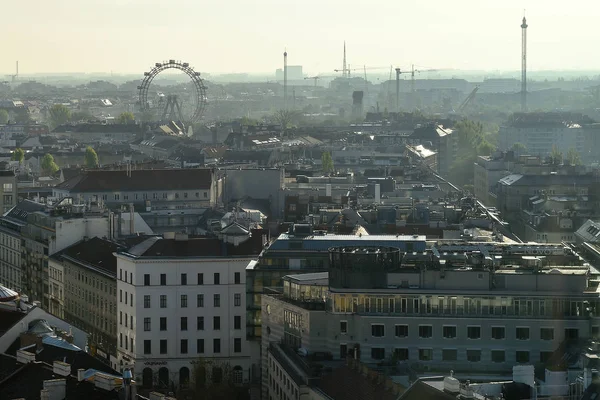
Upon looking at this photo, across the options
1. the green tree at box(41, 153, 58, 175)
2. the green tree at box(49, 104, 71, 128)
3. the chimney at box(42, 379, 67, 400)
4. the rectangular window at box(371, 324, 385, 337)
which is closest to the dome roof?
the rectangular window at box(371, 324, 385, 337)

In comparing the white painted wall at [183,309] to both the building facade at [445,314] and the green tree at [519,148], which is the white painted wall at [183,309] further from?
the green tree at [519,148]

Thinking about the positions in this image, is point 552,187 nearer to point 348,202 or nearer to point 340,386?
point 348,202

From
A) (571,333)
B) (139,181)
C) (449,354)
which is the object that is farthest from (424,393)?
(139,181)

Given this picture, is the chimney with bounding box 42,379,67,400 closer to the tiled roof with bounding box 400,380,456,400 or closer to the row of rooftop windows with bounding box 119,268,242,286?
the tiled roof with bounding box 400,380,456,400

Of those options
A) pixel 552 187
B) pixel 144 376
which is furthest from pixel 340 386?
pixel 552 187

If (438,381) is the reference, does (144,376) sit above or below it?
below

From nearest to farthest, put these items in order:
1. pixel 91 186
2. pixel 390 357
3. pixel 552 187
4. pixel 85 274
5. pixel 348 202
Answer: pixel 390 357
pixel 85 274
pixel 348 202
pixel 91 186
pixel 552 187
